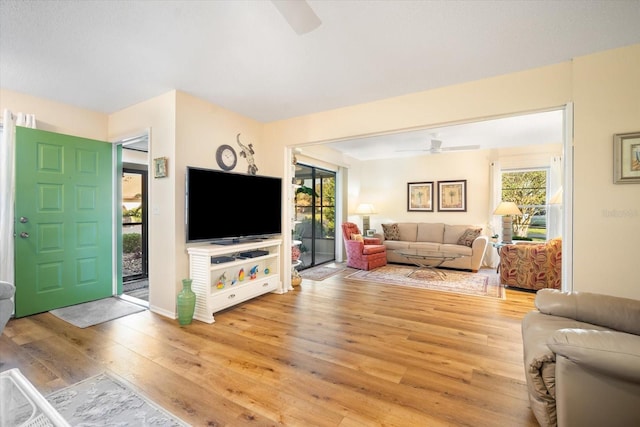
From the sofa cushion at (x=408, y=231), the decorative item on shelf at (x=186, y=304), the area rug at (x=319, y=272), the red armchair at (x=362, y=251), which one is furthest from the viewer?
the sofa cushion at (x=408, y=231)

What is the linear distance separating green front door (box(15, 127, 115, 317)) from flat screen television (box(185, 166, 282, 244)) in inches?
64.4

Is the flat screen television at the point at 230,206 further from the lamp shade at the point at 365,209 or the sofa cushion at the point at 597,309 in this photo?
the lamp shade at the point at 365,209

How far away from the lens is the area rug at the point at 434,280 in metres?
4.10

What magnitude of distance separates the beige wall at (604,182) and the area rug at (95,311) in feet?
14.9

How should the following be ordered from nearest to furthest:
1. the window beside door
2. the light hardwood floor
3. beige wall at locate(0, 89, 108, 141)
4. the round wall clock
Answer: the light hardwood floor < beige wall at locate(0, 89, 108, 141) < the round wall clock < the window beside door

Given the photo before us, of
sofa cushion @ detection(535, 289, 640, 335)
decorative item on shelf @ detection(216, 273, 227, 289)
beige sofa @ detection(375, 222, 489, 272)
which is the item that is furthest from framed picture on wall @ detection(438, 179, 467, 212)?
decorative item on shelf @ detection(216, 273, 227, 289)

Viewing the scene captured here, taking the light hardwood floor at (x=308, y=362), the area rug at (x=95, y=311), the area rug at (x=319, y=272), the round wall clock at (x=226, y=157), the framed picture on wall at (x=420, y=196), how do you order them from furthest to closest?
the framed picture on wall at (x=420, y=196) < the area rug at (x=319, y=272) < the round wall clock at (x=226, y=157) < the area rug at (x=95, y=311) < the light hardwood floor at (x=308, y=362)

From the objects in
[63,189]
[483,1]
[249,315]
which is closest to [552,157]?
[483,1]

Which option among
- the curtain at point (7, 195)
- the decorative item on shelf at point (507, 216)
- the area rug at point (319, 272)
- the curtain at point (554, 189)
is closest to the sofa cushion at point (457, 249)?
the decorative item on shelf at point (507, 216)

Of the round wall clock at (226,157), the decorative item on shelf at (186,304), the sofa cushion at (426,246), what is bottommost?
the decorative item on shelf at (186,304)

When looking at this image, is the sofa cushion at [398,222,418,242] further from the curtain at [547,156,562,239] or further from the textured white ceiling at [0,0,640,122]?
the textured white ceiling at [0,0,640,122]

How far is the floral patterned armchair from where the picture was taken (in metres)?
3.98

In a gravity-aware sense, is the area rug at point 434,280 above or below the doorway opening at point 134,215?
below

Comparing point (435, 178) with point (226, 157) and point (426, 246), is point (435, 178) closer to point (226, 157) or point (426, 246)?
point (426, 246)
